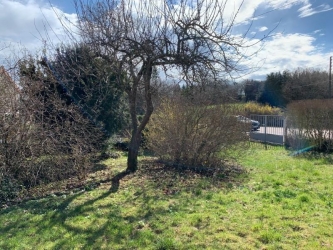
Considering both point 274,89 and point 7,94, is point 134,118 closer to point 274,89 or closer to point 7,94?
point 7,94

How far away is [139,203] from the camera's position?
A: 5246 millimetres

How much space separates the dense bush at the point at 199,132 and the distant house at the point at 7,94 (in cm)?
413

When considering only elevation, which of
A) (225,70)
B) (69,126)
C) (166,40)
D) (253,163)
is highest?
(166,40)

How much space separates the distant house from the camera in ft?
19.9

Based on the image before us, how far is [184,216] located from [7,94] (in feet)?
15.1

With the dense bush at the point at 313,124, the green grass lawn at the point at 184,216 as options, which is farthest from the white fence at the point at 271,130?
the green grass lawn at the point at 184,216

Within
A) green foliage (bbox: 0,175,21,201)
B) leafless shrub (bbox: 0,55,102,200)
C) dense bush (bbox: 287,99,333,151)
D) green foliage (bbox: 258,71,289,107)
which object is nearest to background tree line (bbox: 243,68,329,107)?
green foliage (bbox: 258,71,289,107)

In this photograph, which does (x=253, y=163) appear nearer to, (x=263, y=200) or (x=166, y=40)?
(x=263, y=200)

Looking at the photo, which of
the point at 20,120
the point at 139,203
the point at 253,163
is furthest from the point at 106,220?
the point at 253,163

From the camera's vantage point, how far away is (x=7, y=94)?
20.2ft

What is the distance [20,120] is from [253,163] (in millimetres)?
6840

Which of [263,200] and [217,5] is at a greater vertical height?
[217,5]

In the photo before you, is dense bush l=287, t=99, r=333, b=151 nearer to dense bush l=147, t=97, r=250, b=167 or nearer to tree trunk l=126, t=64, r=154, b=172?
dense bush l=147, t=97, r=250, b=167

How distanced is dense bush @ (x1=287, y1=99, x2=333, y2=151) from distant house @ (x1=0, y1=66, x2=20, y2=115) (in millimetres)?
10441
